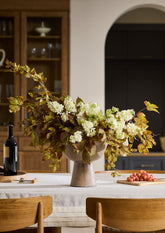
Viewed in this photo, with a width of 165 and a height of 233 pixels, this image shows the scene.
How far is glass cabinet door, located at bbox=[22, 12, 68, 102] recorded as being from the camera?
4.48m

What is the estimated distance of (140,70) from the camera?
18.2ft

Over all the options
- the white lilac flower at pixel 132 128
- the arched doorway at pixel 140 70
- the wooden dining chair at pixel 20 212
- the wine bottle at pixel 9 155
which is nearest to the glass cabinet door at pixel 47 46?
the arched doorway at pixel 140 70

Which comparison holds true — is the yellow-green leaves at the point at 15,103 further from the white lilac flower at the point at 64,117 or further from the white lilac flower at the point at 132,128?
the white lilac flower at the point at 132,128

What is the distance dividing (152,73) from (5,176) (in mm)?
3694

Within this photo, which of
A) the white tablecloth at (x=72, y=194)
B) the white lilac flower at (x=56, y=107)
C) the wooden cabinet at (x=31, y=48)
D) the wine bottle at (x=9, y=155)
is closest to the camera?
the white tablecloth at (x=72, y=194)

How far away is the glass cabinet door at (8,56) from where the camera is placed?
4473 millimetres

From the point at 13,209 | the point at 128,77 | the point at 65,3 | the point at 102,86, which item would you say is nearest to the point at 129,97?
the point at 128,77

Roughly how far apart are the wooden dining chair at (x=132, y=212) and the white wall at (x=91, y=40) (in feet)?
9.50

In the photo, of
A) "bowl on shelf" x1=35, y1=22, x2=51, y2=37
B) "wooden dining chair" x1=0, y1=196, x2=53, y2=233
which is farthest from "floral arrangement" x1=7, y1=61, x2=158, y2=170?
"bowl on shelf" x1=35, y1=22, x2=51, y2=37

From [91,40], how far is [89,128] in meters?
2.79

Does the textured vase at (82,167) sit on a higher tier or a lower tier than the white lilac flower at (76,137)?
lower

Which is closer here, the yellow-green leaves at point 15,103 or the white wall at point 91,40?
the yellow-green leaves at point 15,103

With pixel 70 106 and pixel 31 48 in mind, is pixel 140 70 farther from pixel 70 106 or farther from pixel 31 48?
pixel 70 106

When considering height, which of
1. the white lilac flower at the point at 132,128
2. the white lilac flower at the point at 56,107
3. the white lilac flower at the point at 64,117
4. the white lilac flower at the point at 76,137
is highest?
the white lilac flower at the point at 56,107
